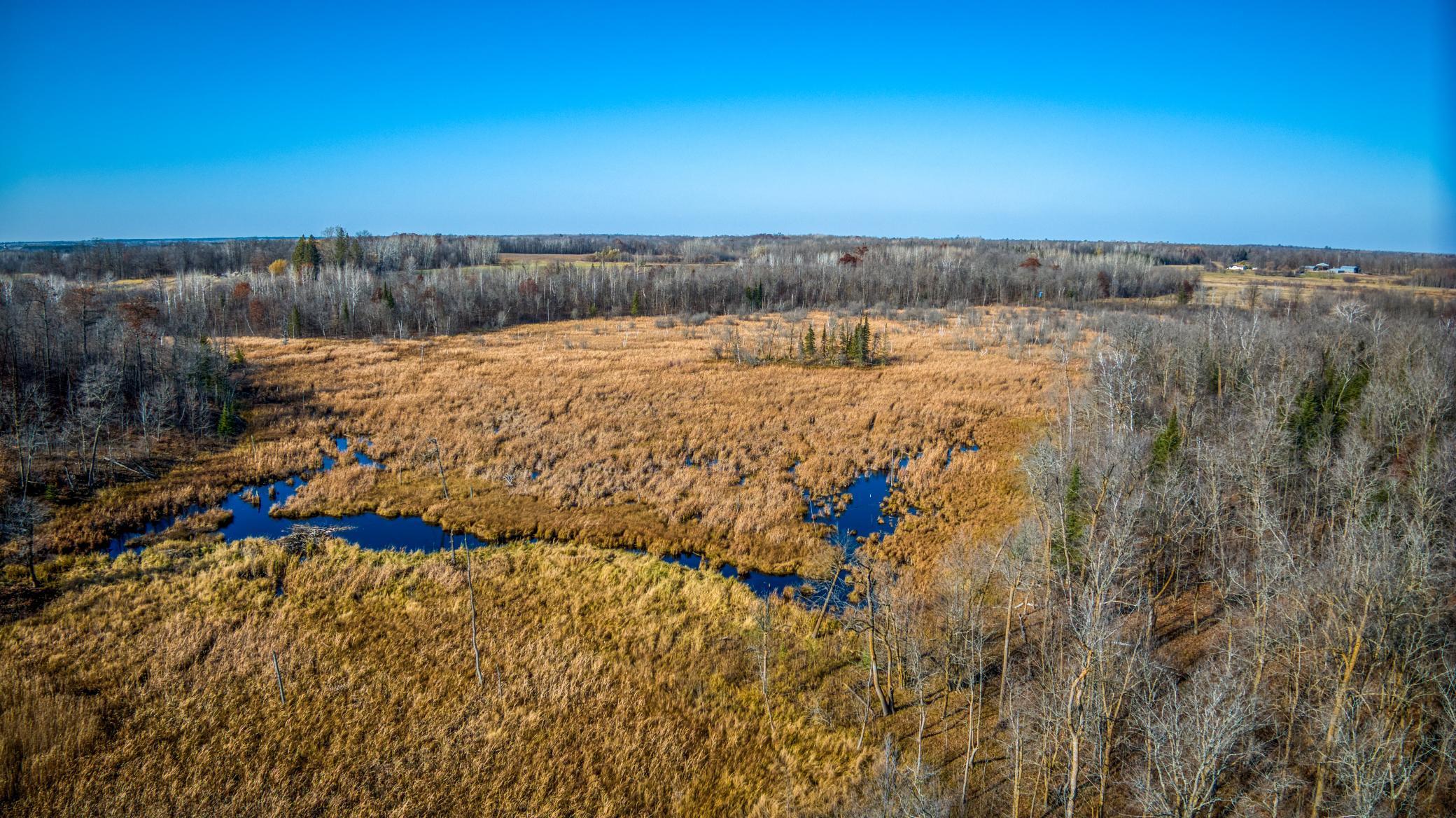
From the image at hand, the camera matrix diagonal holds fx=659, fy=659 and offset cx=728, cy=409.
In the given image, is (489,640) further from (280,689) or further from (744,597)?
(744,597)

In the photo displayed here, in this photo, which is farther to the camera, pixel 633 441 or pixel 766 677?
pixel 633 441

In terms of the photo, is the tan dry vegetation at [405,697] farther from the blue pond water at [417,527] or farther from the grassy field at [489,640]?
the blue pond water at [417,527]

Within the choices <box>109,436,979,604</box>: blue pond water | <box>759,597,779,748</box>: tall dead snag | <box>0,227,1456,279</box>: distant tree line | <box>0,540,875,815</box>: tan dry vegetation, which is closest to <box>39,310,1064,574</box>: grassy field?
<box>109,436,979,604</box>: blue pond water

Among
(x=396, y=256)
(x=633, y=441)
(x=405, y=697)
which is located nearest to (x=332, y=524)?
(x=405, y=697)

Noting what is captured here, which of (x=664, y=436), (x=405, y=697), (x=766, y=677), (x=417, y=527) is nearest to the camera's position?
(x=766, y=677)

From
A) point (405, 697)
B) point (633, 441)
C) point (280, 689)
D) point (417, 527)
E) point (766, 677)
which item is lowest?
point (405, 697)

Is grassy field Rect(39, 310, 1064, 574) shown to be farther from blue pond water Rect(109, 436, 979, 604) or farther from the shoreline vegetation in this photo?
blue pond water Rect(109, 436, 979, 604)

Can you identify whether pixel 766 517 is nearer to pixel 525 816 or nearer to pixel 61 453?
pixel 525 816
